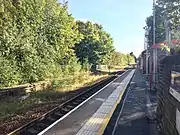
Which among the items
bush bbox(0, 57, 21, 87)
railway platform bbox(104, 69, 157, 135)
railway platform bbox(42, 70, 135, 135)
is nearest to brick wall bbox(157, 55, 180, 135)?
railway platform bbox(104, 69, 157, 135)

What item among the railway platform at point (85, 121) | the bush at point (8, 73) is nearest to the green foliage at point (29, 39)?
the bush at point (8, 73)

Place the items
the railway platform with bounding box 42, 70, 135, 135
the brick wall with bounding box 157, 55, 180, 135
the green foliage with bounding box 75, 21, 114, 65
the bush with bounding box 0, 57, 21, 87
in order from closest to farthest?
the brick wall with bounding box 157, 55, 180, 135 → the railway platform with bounding box 42, 70, 135, 135 → the bush with bounding box 0, 57, 21, 87 → the green foliage with bounding box 75, 21, 114, 65

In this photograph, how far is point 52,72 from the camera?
32.5 meters

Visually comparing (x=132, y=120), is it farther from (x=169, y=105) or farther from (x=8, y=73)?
(x=8, y=73)

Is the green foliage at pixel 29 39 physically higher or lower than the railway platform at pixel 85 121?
higher

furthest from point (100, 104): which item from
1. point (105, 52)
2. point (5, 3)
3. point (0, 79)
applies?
point (105, 52)

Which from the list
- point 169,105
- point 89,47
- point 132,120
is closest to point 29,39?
point 132,120

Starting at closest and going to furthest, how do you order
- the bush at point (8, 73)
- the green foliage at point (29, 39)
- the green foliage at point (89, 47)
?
1. the green foliage at point (29, 39)
2. the bush at point (8, 73)
3. the green foliage at point (89, 47)

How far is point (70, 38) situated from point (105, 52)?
23.9 m

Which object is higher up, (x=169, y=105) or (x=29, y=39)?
(x=29, y=39)

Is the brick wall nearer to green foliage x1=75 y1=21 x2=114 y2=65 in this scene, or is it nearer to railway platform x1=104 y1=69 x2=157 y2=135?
railway platform x1=104 y1=69 x2=157 y2=135

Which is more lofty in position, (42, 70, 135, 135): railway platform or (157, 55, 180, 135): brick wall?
(157, 55, 180, 135): brick wall

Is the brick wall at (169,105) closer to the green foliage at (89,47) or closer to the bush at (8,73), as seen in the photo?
the bush at (8,73)

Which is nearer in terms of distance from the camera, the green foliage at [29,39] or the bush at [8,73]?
the green foliage at [29,39]
